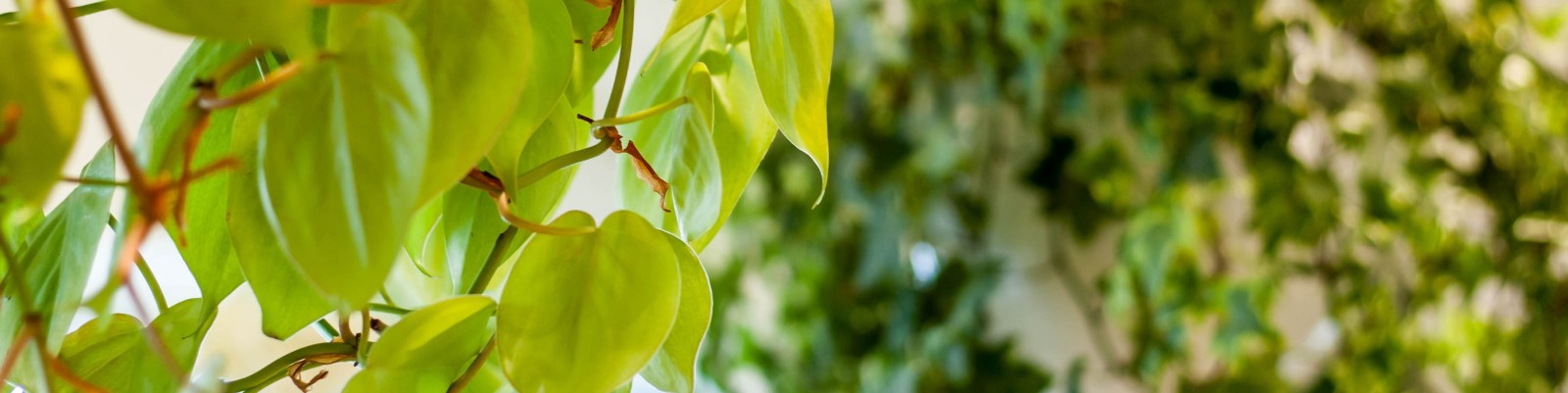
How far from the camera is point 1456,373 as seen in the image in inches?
45.7

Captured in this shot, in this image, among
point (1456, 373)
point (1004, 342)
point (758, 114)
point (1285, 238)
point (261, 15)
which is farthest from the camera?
point (1456, 373)

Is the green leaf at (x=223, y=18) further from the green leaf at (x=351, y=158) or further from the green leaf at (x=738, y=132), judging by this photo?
the green leaf at (x=738, y=132)

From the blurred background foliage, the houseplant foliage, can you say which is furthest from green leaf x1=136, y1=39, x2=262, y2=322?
the blurred background foliage

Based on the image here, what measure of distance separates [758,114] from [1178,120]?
2.54 ft

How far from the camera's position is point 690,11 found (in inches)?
8.6

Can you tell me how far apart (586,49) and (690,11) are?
0.13 feet

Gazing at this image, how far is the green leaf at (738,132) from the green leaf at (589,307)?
47 millimetres

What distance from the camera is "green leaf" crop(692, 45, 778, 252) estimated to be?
0.26 metres

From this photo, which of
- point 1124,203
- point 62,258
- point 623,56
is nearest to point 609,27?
point 623,56

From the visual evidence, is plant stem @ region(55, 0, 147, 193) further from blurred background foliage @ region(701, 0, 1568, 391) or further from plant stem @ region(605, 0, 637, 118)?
blurred background foliage @ region(701, 0, 1568, 391)

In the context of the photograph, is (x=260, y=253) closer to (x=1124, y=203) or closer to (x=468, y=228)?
(x=468, y=228)

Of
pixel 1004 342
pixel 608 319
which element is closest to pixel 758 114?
pixel 608 319

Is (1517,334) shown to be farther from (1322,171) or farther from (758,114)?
(758,114)

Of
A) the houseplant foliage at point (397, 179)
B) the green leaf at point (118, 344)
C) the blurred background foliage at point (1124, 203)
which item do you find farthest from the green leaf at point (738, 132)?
the blurred background foliage at point (1124, 203)
